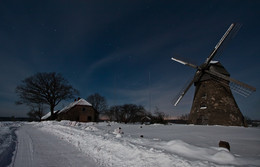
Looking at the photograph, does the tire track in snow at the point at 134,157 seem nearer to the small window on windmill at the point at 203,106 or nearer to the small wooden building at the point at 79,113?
the small window on windmill at the point at 203,106

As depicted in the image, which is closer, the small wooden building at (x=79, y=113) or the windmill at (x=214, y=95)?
the windmill at (x=214, y=95)

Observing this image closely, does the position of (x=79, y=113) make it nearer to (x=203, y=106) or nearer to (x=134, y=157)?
(x=203, y=106)

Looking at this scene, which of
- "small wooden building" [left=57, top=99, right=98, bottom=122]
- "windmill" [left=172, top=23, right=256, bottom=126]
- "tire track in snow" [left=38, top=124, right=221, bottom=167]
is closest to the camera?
"tire track in snow" [left=38, top=124, right=221, bottom=167]

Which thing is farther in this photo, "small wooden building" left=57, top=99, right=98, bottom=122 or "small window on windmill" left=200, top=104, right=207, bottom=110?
"small wooden building" left=57, top=99, right=98, bottom=122

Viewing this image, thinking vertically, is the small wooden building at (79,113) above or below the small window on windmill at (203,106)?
below

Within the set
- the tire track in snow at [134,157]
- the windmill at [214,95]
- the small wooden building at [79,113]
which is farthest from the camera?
the small wooden building at [79,113]

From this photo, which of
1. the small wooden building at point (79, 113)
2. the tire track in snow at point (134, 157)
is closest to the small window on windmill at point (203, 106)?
the tire track in snow at point (134, 157)

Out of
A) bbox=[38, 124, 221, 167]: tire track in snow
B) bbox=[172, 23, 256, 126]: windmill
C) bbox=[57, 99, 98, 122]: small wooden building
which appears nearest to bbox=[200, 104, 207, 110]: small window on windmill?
bbox=[172, 23, 256, 126]: windmill

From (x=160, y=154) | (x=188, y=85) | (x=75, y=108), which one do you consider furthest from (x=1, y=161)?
(x=75, y=108)

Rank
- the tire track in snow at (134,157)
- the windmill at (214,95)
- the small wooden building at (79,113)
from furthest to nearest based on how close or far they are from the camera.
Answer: the small wooden building at (79,113) → the windmill at (214,95) → the tire track in snow at (134,157)

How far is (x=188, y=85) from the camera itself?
62.7ft

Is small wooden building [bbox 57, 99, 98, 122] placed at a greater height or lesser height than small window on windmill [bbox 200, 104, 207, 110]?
lesser

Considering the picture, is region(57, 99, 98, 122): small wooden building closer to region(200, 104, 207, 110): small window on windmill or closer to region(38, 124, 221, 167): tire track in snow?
region(200, 104, 207, 110): small window on windmill

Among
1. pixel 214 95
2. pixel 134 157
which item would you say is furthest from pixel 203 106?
pixel 134 157
